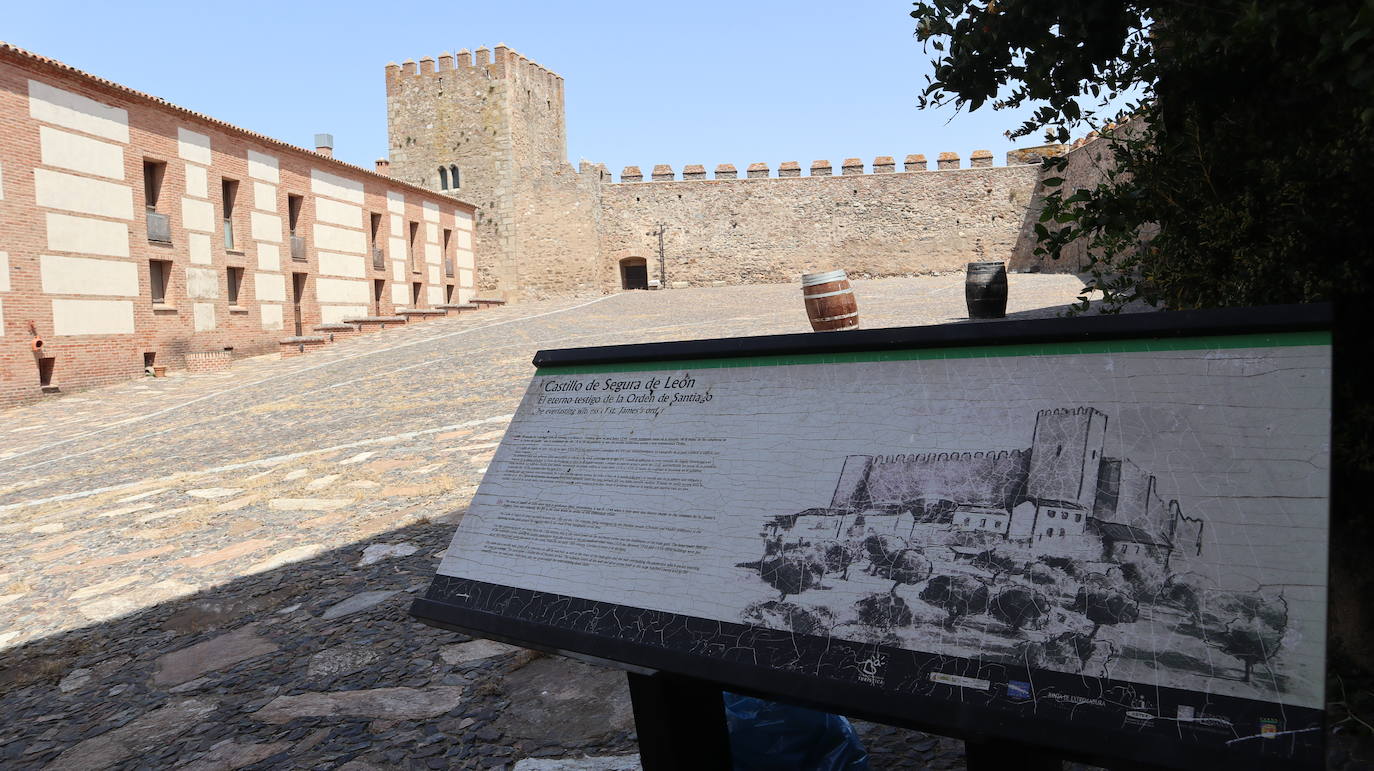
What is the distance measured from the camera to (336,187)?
21.0 meters

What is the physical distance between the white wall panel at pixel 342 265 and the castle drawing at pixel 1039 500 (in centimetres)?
2119

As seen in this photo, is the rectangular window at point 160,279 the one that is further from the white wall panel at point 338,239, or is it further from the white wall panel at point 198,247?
the white wall panel at point 338,239

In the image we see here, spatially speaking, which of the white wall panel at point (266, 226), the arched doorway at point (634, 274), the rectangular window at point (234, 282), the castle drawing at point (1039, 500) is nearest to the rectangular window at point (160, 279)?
the rectangular window at point (234, 282)

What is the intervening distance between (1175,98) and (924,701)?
1858mm

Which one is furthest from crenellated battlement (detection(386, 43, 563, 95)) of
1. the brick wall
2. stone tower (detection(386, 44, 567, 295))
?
the brick wall

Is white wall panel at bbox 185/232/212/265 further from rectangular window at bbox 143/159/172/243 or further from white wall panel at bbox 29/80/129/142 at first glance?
white wall panel at bbox 29/80/129/142

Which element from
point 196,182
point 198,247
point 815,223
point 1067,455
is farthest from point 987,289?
point 815,223

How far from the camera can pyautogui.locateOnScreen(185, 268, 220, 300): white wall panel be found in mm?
16698

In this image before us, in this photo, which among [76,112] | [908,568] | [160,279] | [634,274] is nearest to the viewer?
[908,568]

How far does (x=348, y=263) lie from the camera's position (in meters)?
21.4

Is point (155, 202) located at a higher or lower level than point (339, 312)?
higher

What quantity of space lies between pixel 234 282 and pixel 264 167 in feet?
8.66

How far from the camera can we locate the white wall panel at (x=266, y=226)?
723 inches

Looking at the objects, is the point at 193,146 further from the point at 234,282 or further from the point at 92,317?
the point at 92,317
